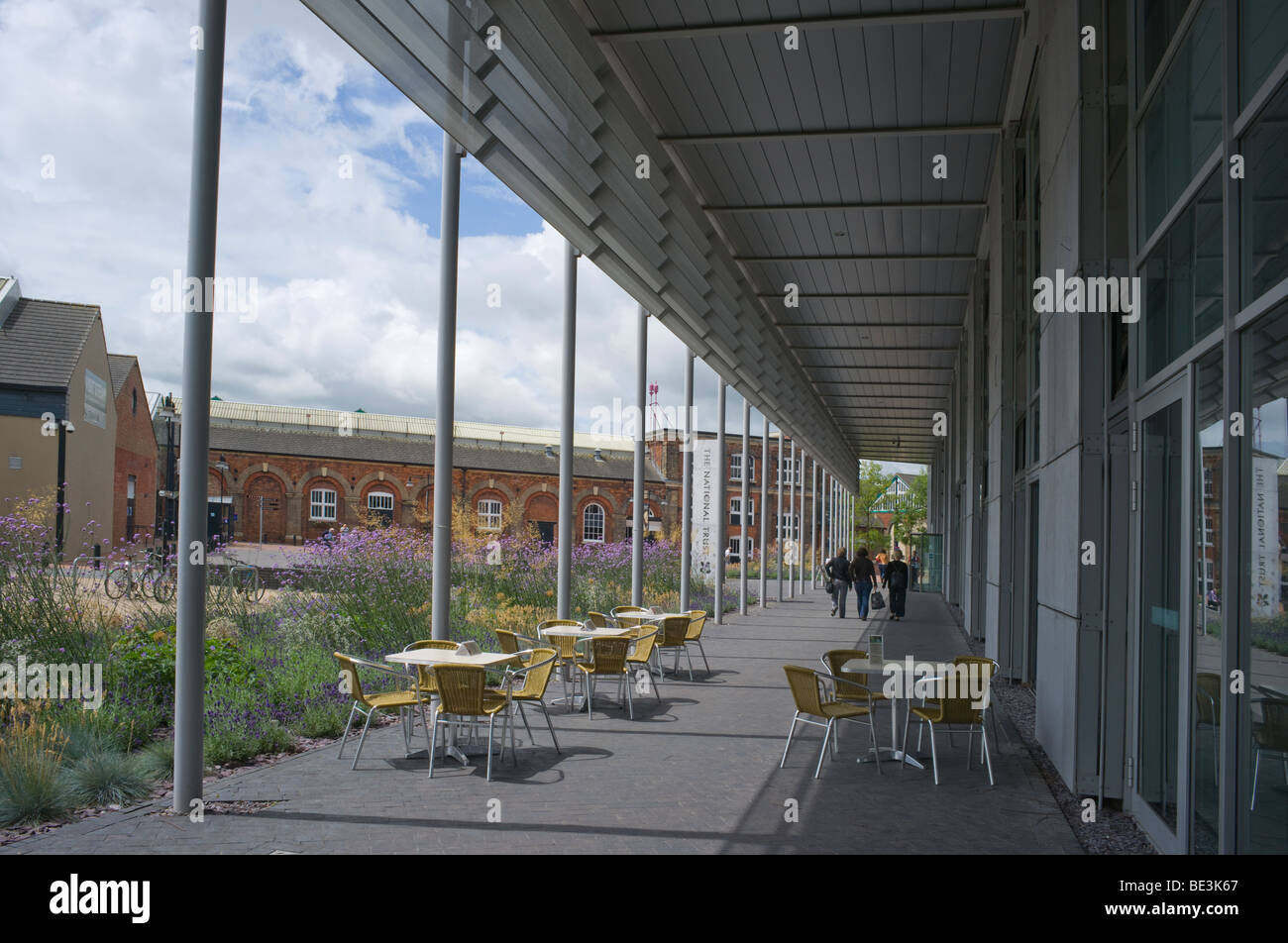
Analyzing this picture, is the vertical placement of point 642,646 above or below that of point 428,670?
below

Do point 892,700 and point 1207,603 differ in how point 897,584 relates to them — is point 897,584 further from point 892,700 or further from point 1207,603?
point 1207,603

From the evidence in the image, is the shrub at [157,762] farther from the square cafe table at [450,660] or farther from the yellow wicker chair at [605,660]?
the yellow wicker chair at [605,660]

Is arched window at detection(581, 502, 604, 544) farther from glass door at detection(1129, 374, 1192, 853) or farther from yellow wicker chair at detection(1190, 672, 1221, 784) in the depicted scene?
yellow wicker chair at detection(1190, 672, 1221, 784)

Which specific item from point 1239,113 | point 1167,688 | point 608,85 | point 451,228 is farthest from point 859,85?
point 1167,688

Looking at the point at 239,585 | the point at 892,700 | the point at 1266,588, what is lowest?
the point at 892,700

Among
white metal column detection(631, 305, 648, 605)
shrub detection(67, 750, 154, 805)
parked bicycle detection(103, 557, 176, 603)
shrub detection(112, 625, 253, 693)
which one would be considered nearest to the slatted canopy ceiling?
white metal column detection(631, 305, 648, 605)

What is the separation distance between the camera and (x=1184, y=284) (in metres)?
4.55

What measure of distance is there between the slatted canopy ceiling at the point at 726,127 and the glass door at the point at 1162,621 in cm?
356

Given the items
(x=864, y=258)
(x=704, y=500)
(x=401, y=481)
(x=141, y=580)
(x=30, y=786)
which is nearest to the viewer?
(x=30, y=786)

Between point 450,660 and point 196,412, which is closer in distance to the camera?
point 196,412

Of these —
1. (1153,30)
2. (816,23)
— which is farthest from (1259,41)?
(816,23)

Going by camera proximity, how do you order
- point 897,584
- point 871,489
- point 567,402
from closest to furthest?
point 567,402 < point 897,584 < point 871,489

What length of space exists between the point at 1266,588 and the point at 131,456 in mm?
36416
